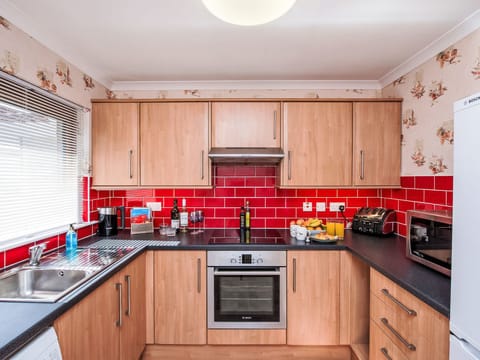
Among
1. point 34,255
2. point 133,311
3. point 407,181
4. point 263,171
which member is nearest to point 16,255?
point 34,255

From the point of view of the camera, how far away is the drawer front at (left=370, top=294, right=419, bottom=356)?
1337mm

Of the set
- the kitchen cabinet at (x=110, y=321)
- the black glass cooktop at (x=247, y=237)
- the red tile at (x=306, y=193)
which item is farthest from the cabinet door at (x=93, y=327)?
the red tile at (x=306, y=193)

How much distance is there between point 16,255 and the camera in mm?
1650

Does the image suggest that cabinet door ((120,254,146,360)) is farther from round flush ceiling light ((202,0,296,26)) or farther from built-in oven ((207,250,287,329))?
round flush ceiling light ((202,0,296,26))

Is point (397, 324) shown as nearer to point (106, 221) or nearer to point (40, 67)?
point (106, 221)

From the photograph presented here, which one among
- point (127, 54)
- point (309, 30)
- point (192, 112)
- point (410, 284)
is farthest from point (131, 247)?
point (309, 30)

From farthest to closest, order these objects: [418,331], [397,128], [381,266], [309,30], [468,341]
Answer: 1. [397,128]
2. [309,30]
3. [381,266]
4. [418,331]
5. [468,341]

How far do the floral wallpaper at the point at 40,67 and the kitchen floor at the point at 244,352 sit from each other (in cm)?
208

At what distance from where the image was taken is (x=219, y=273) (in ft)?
7.13

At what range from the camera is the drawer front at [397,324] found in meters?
1.34

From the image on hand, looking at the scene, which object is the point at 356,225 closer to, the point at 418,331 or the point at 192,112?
the point at 418,331

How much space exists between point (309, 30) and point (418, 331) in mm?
1742

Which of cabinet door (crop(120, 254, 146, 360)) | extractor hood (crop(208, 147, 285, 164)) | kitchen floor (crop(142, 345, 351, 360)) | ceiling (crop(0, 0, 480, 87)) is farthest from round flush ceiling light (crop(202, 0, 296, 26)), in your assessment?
kitchen floor (crop(142, 345, 351, 360))

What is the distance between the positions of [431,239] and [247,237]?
1.32 metres
